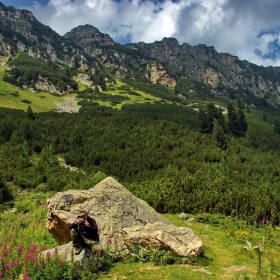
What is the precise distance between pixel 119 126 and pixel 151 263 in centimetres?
4062

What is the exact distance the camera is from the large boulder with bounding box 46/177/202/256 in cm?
880

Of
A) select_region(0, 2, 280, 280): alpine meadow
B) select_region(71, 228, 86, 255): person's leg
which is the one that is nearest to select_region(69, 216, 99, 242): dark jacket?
select_region(71, 228, 86, 255): person's leg

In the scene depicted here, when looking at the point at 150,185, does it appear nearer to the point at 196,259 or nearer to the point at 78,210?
the point at 78,210

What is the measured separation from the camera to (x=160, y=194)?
18.1 meters

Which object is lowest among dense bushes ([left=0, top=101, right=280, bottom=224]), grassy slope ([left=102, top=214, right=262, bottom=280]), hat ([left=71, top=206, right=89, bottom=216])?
grassy slope ([left=102, top=214, right=262, bottom=280])

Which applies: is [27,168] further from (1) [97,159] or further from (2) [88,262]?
(2) [88,262]

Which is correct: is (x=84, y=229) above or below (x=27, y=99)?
below

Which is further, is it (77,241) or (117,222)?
(117,222)

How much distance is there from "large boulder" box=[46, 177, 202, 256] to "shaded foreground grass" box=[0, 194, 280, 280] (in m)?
0.57

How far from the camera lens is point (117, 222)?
1038cm

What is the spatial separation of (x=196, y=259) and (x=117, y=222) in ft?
11.0

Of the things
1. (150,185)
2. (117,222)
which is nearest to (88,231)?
(117,222)

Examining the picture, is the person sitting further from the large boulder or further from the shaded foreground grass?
the large boulder

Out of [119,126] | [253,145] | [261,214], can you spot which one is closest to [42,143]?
[119,126]
